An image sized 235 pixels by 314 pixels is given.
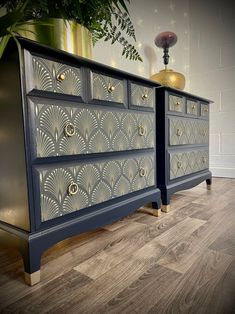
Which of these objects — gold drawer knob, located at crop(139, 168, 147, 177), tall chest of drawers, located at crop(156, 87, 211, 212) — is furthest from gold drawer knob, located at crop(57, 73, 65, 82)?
tall chest of drawers, located at crop(156, 87, 211, 212)

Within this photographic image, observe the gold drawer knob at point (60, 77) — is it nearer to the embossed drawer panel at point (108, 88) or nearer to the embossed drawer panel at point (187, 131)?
the embossed drawer panel at point (108, 88)

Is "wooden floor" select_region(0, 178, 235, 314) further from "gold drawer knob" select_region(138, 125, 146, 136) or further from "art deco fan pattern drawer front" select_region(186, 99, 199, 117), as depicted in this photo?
"art deco fan pattern drawer front" select_region(186, 99, 199, 117)

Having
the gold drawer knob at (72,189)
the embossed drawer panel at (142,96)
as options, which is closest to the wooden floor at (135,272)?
the gold drawer knob at (72,189)

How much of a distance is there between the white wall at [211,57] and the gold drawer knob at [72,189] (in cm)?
163

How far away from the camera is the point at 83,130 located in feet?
2.80

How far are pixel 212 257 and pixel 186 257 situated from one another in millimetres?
95

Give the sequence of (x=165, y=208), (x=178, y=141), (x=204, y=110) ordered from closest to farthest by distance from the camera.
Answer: (x=165, y=208), (x=178, y=141), (x=204, y=110)

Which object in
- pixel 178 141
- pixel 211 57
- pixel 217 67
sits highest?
pixel 211 57

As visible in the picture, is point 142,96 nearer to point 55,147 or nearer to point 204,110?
point 55,147

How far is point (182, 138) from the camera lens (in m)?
1.52

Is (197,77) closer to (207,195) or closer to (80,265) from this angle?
(207,195)

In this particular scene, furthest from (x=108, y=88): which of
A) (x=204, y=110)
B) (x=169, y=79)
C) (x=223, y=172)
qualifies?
(x=223, y=172)

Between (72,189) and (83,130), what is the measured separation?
0.74ft

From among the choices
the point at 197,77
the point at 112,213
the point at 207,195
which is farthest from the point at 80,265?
the point at 197,77
